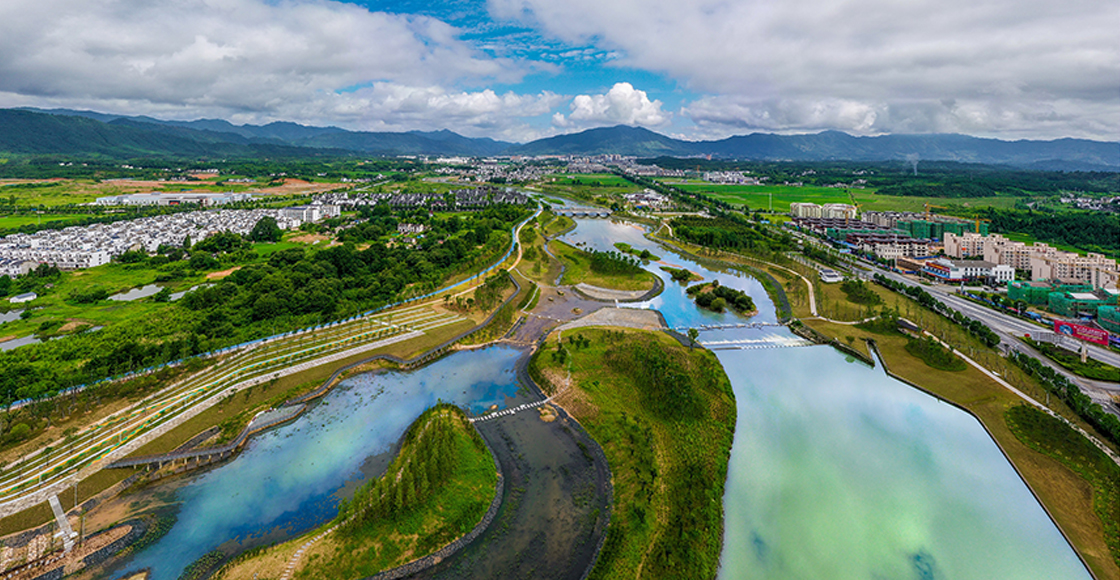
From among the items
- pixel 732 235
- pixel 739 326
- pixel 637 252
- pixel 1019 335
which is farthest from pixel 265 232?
pixel 1019 335

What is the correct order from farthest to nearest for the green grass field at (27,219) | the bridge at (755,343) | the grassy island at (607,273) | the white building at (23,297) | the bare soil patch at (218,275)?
the green grass field at (27,219)
the grassy island at (607,273)
the bare soil patch at (218,275)
the white building at (23,297)
the bridge at (755,343)

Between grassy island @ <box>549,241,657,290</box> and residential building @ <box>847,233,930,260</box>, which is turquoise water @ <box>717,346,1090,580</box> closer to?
grassy island @ <box>549,241,657,290</box>

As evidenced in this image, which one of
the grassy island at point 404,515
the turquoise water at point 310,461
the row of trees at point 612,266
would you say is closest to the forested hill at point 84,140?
the row of trees at point 612,266

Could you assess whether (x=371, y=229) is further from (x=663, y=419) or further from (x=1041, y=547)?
(x=1041, y=547)

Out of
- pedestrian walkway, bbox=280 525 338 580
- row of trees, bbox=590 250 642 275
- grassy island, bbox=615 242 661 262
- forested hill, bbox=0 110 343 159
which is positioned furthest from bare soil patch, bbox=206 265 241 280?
forested hill, bbox=0 110 343 159

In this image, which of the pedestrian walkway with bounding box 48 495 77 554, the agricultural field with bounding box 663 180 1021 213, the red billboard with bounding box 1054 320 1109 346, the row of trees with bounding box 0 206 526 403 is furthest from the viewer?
the agricultural field with bounding box 663 180 1021 213

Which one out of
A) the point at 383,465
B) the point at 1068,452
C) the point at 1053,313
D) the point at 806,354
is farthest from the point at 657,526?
the point at 1053,313

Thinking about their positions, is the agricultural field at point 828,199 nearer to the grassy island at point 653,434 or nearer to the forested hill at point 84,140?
the grassy island at point 653,434
